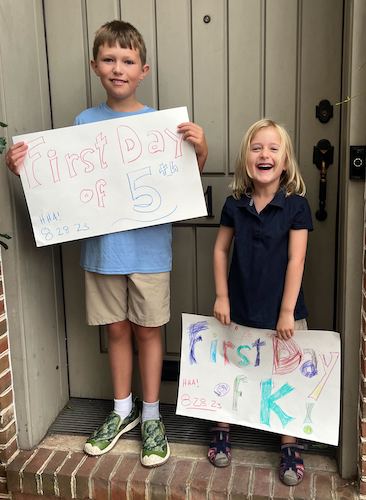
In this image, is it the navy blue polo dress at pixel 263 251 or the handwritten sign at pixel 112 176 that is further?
the handwritten sign at pixel 112 176

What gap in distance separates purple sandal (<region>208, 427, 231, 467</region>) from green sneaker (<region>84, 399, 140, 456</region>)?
0.38 m

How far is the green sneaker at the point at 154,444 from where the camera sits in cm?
213

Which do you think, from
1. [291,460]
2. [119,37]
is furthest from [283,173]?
[291,460]

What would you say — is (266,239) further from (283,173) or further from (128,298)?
(128,298)

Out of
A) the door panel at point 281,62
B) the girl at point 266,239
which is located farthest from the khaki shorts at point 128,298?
the door panel at point 281,62

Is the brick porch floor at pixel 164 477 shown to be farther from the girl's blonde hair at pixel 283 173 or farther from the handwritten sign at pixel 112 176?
the girl's blonde hair at pixel 283 173

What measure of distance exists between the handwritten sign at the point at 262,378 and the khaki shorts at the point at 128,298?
138mm

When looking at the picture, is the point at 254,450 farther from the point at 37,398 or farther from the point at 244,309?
the point at 37,398

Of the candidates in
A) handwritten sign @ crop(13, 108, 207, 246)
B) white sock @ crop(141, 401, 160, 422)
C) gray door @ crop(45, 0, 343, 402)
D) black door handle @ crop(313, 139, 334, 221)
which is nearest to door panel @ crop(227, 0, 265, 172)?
gray door @ crop(45, 0, 343, 402)

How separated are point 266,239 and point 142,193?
19.9 inches

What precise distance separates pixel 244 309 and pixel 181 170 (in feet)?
1.88

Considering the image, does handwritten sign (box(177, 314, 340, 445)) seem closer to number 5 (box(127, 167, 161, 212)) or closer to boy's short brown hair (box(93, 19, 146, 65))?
number 5 (box(127, 167, 161, 212))

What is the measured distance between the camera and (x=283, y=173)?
197cm

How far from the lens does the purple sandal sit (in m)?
2.11
